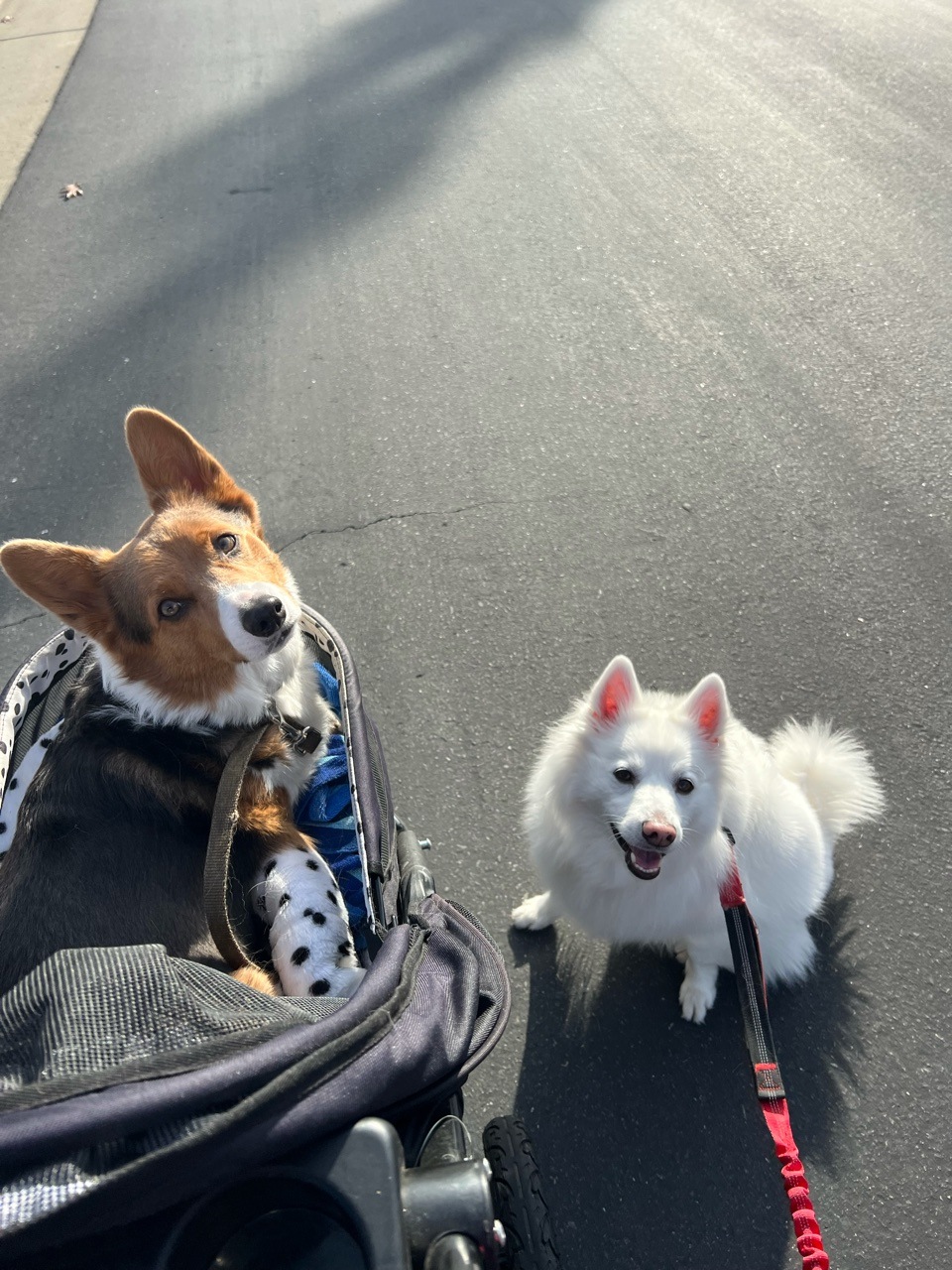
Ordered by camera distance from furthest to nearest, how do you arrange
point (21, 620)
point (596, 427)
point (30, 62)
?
point (30, 62) → point (596, 427) → point (21, 620)

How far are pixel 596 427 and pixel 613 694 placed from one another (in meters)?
2.36

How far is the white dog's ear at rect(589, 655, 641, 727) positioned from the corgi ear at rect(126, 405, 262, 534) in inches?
46.8

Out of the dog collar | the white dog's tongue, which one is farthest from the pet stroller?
the dog collar

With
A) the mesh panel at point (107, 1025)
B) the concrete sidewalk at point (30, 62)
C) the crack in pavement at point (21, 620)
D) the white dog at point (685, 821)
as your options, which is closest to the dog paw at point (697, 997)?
the white dog at point (685, 821)

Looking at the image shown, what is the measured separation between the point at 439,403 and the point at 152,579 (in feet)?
8.16

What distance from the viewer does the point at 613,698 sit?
206 cm

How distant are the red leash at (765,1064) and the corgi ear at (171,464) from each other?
1.72 meters

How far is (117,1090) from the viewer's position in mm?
1034

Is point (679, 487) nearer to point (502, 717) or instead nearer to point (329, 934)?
point (502, 717)

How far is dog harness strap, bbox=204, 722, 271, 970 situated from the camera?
181 cm

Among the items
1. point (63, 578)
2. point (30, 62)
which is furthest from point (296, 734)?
point (30, 62)

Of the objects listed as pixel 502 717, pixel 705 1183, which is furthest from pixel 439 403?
pixel 705 1183

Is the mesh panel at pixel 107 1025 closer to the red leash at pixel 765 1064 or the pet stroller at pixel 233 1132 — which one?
the pet stroller at pixel 233 1132

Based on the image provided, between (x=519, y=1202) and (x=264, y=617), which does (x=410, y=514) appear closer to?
(x=264, y=617)
